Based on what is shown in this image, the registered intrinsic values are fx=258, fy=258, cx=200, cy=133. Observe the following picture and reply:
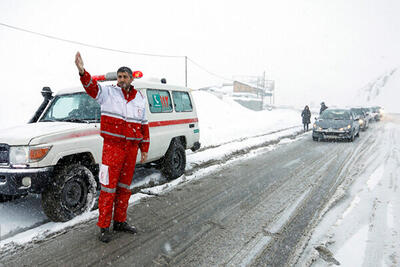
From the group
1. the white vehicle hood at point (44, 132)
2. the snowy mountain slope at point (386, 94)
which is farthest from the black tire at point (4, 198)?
the snowy mountain slope at point (386, 94)

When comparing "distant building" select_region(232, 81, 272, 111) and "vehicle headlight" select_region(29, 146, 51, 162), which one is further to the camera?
"distant building" select_region(232, 81, 272, 111)

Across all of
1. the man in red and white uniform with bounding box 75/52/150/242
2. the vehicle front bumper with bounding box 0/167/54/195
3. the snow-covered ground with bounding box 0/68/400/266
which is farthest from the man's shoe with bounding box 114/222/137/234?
the vehicle front bumper with bounding box 0/167/54/195

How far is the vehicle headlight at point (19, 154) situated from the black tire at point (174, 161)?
277cm

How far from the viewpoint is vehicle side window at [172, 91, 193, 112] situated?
19.6 ft

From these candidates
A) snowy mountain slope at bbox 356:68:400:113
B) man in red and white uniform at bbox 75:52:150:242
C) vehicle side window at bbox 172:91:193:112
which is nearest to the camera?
man in red and white uniform at bbox 75:52:150:242

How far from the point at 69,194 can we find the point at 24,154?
82 cm

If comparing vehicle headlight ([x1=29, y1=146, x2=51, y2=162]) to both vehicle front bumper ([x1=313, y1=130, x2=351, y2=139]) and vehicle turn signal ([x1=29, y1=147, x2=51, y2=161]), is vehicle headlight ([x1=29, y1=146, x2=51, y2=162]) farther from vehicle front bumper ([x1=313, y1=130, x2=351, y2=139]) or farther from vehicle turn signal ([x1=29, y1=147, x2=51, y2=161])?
vehicle front bumper ([x1=313, y1=130, x2=351, y2=139])

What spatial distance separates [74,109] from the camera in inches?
178

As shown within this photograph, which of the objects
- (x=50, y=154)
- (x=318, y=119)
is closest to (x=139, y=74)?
(x=50, y=154)

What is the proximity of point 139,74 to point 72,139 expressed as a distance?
1.46 meters

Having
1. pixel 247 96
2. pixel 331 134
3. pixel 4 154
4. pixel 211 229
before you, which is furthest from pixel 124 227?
pixel 247 96

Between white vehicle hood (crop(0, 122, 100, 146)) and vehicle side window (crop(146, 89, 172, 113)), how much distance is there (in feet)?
4.30

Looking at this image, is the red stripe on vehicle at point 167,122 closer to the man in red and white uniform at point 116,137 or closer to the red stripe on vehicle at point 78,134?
the red stripe on vehicle at point 78,134

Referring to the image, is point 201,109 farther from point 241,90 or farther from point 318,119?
point 241,90
